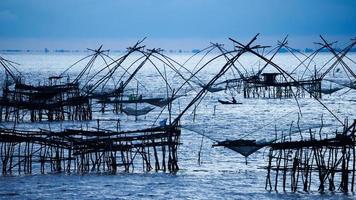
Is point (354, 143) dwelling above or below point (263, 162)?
above

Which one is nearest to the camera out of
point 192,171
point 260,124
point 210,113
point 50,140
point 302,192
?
point 302,192

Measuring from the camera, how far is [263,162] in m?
11.6

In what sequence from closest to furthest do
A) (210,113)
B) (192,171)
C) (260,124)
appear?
(192,171) < (260,124) < (210,113)

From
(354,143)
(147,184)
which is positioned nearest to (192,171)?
(147,184)

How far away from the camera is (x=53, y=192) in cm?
886

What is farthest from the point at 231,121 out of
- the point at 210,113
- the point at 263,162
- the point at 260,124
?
the point at 263,162

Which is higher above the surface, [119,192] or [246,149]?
[246,149]

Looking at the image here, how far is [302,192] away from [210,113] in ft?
39.5

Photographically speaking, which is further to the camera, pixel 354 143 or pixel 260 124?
pixel 260 124

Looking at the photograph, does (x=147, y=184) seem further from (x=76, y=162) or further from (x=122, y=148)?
(x=76, y=162)

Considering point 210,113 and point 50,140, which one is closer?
point 50,140

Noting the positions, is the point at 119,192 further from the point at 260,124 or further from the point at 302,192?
the point at 260,124

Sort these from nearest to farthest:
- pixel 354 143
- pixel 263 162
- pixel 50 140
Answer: pixel 354 143
pixel 50 140
pixel 263 162

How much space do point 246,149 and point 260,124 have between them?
320 inches
